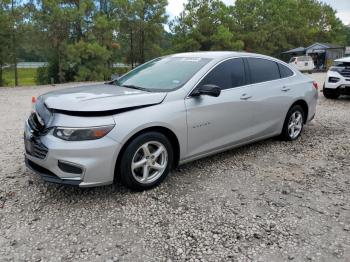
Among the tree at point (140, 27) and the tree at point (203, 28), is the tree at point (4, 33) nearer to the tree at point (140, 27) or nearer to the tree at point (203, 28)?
the tree at point (140, 27)

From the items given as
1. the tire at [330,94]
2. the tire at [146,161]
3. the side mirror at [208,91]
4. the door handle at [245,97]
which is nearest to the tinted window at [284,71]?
the door handle at [245,97]

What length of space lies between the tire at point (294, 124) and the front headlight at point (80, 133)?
139 inches

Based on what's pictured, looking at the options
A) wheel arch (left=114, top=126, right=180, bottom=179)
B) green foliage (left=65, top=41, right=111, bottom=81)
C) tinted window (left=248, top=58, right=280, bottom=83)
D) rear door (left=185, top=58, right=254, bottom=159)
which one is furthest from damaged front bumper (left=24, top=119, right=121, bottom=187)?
green foliage (left=65, top=41, right=111, bottom=81)

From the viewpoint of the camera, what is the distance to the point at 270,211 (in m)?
3.79

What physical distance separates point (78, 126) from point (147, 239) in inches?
50.4

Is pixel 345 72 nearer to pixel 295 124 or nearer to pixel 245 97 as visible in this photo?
pixel 295 124

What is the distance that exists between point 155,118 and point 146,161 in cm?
49

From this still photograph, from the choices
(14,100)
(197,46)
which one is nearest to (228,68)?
(14,100)

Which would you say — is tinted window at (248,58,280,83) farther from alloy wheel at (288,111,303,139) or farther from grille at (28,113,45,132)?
grille at (28,113,45,132)

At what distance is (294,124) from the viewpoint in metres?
6.29

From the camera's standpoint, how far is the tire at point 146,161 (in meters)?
3.86

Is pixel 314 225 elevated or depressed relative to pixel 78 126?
depressed

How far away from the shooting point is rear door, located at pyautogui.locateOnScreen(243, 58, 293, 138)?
5.35 metres

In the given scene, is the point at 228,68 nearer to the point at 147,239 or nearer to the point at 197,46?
the point at 147,239
